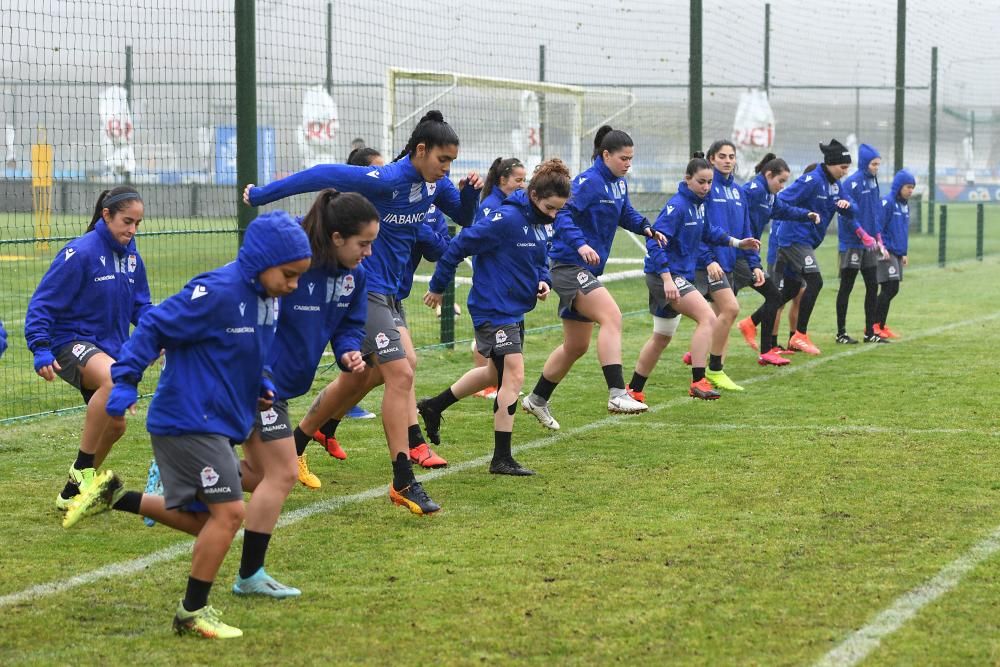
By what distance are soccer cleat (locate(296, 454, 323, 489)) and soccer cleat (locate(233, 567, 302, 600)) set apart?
216 cm

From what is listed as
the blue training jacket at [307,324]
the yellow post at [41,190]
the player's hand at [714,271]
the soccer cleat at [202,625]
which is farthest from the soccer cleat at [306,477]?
the yellow post at [41,190]

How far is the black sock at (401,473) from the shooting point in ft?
23.4

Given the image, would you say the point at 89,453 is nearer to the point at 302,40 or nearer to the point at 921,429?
the point at 921,429

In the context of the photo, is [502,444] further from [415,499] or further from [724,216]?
[724,216]

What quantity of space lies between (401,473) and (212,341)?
2.22 metres

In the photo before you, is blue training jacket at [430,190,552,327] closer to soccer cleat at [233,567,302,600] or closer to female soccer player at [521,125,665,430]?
female soccer player at [521,125,665,430]

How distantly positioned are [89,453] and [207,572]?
7.42 feet

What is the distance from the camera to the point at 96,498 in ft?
20.1

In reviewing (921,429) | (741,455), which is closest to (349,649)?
(741,455)

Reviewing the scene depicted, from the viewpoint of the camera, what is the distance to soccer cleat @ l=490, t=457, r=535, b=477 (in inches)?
321

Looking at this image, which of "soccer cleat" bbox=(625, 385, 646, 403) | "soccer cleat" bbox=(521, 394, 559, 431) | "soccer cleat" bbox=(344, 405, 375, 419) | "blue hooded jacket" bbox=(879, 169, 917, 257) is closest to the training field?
"soccer cleat" bbox=(521, 394, 559, 431)

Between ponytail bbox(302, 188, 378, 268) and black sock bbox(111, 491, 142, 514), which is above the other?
ponytail bbox(302, 188, 378, 268)

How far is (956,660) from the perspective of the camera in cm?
476

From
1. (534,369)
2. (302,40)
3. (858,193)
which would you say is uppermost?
(302,40)
